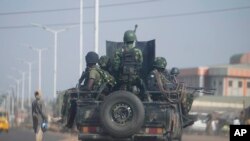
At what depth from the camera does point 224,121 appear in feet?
140

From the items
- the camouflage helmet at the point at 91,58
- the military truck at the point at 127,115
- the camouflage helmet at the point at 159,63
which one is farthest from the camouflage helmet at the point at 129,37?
the military truck at the point at 127,115

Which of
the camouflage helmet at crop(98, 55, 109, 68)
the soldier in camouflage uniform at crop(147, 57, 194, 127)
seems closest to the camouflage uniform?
the camouflage helmet at crop(98, 55, 109, 68)

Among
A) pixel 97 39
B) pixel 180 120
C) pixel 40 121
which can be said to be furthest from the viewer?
pixel 97 39

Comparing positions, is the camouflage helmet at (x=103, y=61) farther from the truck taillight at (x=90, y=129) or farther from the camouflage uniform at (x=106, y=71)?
the truck taillight at (x=90, y=129)

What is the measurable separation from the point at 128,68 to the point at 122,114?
1.12 metres

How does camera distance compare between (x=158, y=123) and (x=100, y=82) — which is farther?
(x=100, y=82)

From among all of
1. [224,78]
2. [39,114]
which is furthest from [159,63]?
[224,78]

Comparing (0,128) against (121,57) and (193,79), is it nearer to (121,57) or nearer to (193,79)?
(121,57)

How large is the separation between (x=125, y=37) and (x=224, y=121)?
3027 cm

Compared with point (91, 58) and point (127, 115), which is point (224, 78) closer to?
point (91, 58)

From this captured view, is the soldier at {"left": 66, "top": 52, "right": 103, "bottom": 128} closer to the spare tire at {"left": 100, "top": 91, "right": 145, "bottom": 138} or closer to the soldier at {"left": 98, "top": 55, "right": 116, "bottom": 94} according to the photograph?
the soldier at {"left": 98, "top": 55, "right": 116, "bottom": 94}

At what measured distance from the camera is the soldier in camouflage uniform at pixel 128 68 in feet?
41.6

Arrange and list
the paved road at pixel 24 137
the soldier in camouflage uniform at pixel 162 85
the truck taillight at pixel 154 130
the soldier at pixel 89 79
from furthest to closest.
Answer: the paved road at pixel 24 137 < the soldier at pixel 89 79 < the soldier in camouflage uniform at pixel 162 85 < the truck taillight at pixel 154 130

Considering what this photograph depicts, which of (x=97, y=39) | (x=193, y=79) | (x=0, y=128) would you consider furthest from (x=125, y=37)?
(x=193, y=79)
